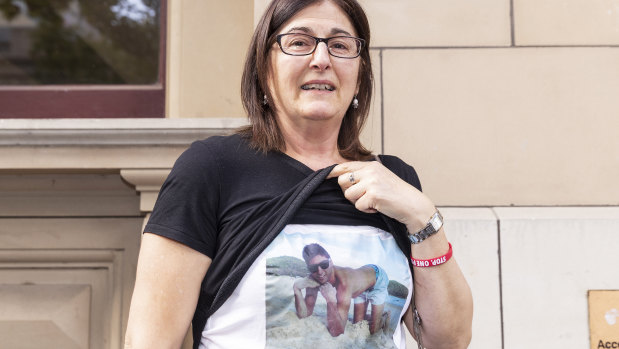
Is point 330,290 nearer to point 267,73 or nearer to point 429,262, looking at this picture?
point 429,262

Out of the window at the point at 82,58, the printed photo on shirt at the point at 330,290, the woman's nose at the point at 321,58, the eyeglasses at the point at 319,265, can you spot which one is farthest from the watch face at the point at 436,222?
the window at the point at 82,58

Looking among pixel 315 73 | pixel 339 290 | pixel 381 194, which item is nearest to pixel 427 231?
pixel 381 194

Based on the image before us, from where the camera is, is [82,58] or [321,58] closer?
[321,58]

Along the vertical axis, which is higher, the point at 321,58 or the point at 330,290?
the point at 321,58

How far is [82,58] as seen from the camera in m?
3.48

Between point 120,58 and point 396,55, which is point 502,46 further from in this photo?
point 120,58

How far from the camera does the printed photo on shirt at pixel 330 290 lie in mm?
1691

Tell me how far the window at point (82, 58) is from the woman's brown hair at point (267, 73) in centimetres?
141

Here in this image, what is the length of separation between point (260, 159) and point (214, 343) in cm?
54

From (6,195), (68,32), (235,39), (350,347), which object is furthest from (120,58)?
(350,347)

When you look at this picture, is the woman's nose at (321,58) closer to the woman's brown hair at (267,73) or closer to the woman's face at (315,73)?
the woman's face at (315,73)

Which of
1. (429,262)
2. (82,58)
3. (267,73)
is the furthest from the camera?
(82,58)

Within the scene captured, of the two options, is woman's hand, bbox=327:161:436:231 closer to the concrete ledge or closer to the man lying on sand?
the man lying on sand

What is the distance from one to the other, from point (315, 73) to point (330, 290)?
648 millimetres
